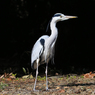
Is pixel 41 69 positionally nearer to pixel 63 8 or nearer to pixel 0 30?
pixel 63 8

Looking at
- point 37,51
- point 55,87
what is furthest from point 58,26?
point 55,87

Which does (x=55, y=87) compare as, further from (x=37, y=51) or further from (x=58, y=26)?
(x=58, y=26)

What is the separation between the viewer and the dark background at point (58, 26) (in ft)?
29.3

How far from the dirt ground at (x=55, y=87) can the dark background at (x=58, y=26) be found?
2823mm

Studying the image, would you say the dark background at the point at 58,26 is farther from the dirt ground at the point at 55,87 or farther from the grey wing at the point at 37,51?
the grey wing at the point at 37,51

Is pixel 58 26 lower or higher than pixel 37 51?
higher

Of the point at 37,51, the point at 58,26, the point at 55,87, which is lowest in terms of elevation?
the point at 55,87

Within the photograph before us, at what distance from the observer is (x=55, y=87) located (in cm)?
494

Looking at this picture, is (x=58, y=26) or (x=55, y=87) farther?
(x=58, y=26)

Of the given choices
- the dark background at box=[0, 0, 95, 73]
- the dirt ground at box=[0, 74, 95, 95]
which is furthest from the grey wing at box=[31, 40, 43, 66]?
the dark background at box=[0, 0, 95, 73]

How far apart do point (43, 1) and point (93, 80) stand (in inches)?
189

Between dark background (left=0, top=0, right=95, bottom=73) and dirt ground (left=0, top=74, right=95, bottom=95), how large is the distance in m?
2.82

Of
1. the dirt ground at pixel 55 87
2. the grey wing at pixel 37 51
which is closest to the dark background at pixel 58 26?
the dirt ground at pixel 55 87

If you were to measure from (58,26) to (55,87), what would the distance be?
4.44 metres
